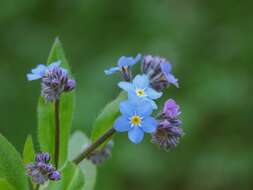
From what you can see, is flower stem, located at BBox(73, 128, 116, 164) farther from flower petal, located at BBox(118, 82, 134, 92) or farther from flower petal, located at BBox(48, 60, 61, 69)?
flower petal, located at BBox(48, 60, 61, 69)

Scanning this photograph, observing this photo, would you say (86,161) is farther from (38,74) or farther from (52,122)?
(38,74)

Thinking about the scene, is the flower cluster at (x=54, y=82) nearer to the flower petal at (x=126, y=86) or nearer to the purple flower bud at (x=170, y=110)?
the flower petal at (x=126, y=86)

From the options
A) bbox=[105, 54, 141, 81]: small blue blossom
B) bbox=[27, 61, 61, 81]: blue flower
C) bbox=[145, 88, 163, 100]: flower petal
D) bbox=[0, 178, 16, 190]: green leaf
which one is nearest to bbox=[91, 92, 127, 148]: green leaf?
bbox=[105, 54, 141, 81]: small blue blossom

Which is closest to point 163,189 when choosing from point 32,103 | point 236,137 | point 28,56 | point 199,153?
point 199,153

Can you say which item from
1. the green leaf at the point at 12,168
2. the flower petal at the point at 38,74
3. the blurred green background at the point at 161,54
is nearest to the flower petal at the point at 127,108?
the flower petal at the point at 38,74

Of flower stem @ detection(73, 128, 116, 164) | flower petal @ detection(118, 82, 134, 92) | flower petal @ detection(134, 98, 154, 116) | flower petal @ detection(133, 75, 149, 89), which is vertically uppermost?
flower petal @ detection(133, 75, 149, 89)

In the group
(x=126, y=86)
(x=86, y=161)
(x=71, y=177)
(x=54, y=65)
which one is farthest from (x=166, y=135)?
(x=86, y=161)

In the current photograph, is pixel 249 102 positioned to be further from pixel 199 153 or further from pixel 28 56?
pixel 28 56
